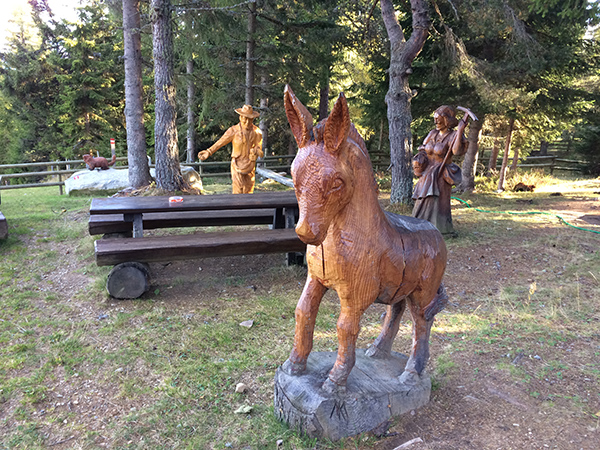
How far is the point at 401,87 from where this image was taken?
839cm

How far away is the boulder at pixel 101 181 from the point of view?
11.3 metres

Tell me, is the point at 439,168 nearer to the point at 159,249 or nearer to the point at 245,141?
the point at 245,141

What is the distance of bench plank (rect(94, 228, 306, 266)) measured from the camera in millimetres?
4367

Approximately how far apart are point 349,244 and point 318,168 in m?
0.47

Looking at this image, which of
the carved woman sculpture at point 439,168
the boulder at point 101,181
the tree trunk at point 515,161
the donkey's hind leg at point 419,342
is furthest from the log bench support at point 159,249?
the tree trunk at point 515,161

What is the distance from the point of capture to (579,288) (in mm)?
5098

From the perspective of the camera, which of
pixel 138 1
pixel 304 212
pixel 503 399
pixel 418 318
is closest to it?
pixel 304 212

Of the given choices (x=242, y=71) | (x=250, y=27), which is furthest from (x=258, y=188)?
(x=250, y=27)

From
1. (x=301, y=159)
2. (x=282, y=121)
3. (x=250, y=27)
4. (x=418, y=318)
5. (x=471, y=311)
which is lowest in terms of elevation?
(x=471, y=311)

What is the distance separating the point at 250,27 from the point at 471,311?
11610mm

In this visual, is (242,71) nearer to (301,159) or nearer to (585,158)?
(301,159)

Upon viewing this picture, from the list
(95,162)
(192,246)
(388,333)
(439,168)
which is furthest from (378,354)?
(95,162)

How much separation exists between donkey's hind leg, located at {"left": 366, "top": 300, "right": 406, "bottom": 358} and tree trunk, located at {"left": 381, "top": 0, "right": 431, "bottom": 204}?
625cm

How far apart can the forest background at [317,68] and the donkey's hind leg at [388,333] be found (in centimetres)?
550
